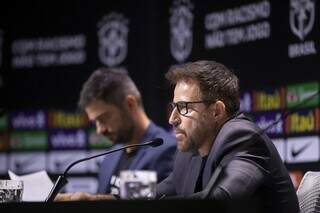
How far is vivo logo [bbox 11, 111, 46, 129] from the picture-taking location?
256 inches

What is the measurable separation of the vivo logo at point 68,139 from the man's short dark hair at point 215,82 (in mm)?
3125

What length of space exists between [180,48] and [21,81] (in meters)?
1.57

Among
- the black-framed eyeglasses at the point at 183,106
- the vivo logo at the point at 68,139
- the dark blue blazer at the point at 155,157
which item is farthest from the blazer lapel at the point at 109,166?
the black-framed eyeglasses at the point at 183,106

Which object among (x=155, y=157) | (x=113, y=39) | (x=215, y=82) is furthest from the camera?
(x=113, y=39)

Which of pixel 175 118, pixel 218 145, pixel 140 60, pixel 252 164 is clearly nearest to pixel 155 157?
pixel 175 118

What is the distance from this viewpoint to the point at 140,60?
6.02 metres

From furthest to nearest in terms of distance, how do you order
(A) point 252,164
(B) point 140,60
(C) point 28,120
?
(C) point 28,120, (B) point 140,60, (A) point 252,164

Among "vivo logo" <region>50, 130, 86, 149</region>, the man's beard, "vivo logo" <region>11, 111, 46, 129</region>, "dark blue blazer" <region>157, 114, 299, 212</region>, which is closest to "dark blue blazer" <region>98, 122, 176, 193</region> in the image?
the man's beard

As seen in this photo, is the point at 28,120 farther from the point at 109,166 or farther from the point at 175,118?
the point at 175,118

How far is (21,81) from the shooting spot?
6.61 m

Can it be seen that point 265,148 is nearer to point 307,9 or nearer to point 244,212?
point 244,212

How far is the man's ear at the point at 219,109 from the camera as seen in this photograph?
3213 millimetres

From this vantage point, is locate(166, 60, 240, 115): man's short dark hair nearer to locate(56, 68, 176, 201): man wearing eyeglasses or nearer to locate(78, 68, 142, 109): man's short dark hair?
locate(56, 68, 176, 201): man wearing eyeglasses

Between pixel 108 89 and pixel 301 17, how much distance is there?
125cm
